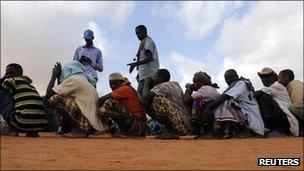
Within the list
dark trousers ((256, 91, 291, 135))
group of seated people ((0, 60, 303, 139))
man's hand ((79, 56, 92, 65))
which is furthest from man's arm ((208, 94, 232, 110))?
man's hand ((79, 56, 92, 65))

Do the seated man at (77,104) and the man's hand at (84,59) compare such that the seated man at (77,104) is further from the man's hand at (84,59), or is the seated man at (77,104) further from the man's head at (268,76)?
the man's head at (268,76)

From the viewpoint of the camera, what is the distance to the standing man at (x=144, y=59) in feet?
33.1

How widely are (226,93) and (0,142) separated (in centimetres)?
422

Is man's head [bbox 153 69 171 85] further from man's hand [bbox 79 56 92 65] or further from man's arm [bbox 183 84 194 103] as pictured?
man's hand [bbox 79 56 92 65]

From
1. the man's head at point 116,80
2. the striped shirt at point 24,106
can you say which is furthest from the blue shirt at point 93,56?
the striped shirt at point 24,106

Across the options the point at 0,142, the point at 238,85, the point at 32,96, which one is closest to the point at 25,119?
the point at 32,96

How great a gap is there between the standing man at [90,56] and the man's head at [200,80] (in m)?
2.19

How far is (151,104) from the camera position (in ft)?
29.7

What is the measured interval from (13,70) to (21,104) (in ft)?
2.35

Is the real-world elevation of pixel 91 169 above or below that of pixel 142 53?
below

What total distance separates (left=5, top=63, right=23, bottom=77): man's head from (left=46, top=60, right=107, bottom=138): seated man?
66 cm

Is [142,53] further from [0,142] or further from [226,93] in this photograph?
[0,142]

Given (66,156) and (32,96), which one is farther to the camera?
(32,96)

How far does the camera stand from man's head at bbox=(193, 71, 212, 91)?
952 cm
